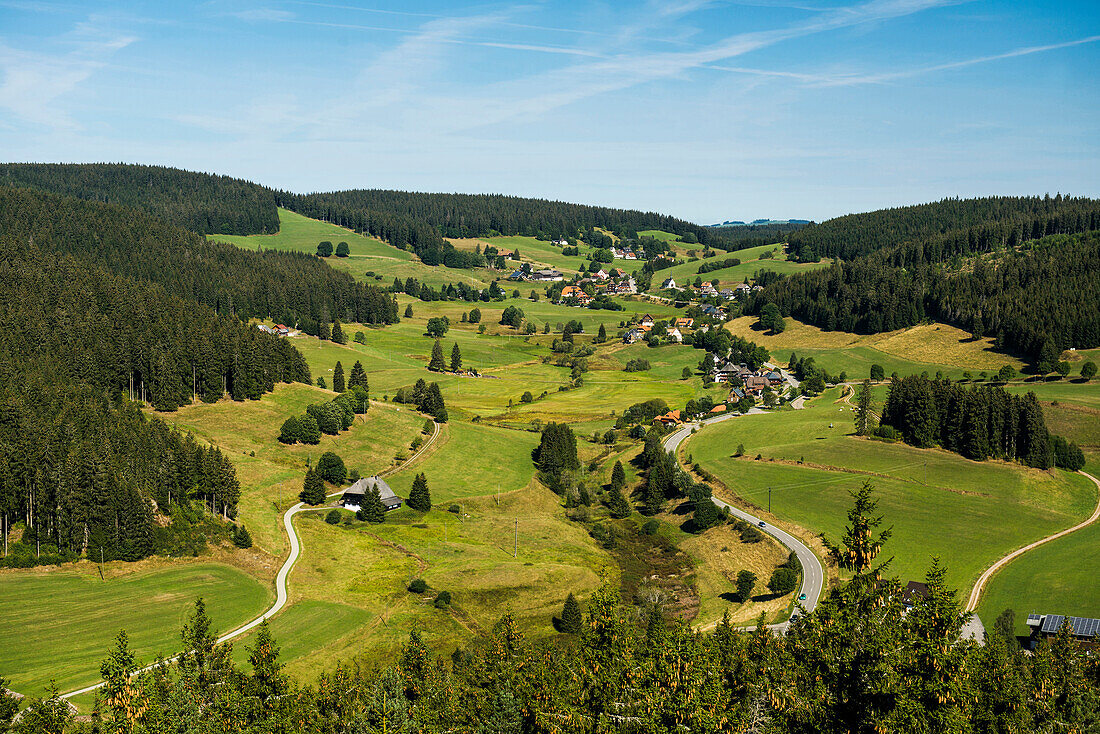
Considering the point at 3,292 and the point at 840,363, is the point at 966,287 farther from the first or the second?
the point at 3,292

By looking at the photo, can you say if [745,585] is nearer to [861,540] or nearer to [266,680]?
[266,680]

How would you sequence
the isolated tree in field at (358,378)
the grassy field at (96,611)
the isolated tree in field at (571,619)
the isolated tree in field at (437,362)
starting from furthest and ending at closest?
the isolated tree in field at (437,362)
the isolated tree in field at (358,378)
the isolated tree in field at (571,619)
the grassy field at (96,611)

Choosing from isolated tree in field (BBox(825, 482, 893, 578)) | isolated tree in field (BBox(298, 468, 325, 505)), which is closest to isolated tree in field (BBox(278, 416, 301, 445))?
isolated tree in field (BBox(298, 468, 325, 505))

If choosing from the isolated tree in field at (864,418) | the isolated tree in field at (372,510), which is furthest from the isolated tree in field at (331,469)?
the isolated tree in field at (864,418)

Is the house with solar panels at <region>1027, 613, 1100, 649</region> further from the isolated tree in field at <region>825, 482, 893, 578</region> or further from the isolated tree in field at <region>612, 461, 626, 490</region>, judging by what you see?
the isolated tree in field at <region>612, 461, 626, 490</region>

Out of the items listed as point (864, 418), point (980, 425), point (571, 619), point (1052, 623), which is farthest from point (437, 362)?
point (1052, 623)

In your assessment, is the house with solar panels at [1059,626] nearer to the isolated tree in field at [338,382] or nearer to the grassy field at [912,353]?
the grassy field at [912,353]

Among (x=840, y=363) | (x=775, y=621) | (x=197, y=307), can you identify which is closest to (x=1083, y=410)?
(x=840, y=363)
